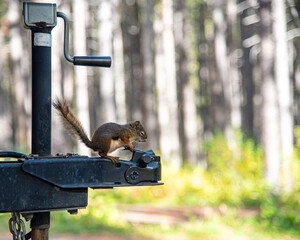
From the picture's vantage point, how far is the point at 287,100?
13547 millimetres

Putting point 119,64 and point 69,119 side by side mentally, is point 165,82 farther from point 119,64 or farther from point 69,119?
point 69,119

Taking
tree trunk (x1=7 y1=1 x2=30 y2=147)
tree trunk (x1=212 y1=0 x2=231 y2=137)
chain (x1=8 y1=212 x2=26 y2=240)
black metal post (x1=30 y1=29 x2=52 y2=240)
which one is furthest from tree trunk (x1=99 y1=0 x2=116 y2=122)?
chain (x1=8 y1=212 x2=26 y2=240)

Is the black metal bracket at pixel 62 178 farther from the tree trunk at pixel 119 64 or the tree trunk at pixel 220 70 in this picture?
the tree trunk at pixel 119 64

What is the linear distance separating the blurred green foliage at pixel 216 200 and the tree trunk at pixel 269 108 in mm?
494

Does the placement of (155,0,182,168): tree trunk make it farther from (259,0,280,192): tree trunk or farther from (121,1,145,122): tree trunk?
(259,0,280,192): tree trunk

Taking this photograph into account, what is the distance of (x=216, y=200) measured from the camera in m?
13.6

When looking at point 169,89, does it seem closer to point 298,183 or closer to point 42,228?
point 298,183

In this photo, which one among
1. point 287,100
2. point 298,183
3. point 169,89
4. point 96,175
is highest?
point 169,89

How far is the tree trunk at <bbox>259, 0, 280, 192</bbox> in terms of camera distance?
12500 mm

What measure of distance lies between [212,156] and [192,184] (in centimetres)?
176

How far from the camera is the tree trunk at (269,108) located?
12.5 metres

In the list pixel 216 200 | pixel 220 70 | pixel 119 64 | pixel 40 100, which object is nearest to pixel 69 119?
pixel 40 100

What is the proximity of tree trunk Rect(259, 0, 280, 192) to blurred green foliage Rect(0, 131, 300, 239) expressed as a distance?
0.49 m

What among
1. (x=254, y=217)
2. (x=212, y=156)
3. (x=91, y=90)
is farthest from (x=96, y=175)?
(x=91, y=90)
